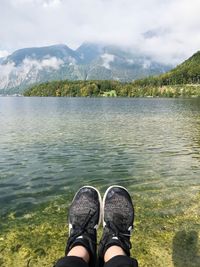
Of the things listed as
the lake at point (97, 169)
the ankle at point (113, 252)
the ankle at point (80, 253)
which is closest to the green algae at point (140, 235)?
the lake at point (97, 169)

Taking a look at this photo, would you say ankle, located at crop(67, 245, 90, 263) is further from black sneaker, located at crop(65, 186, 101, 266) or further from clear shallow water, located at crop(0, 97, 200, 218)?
clear shallow water, located at crop(0, 97, 200, 218)

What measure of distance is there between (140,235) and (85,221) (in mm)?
1945

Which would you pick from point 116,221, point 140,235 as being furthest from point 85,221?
point 140,235

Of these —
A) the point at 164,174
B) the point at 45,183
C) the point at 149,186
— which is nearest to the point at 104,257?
the point at 149,186

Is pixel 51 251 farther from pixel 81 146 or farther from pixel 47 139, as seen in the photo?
pixel 47 139

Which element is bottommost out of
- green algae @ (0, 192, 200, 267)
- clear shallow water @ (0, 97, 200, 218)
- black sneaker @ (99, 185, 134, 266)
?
clear shallow water @ (0, 97, 200, 218)

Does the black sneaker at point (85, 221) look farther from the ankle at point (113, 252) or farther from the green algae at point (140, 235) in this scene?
the green algae at point (140, 235)

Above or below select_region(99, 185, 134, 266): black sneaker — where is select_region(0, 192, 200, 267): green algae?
below

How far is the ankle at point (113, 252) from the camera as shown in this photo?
188 inches

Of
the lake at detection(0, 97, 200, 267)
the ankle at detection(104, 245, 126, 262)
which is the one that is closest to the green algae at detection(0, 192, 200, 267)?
the lake at detection(0, 97, 200, 267)

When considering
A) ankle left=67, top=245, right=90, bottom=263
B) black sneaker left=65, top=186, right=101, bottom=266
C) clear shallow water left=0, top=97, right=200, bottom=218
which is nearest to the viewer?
ankle left=67, top=245, right=90, bottom=263

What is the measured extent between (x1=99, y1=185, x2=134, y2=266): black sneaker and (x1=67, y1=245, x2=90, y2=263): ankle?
34cm

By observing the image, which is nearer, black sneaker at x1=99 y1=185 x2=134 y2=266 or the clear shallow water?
black sneaker at x1=99 y1=185 x2=134 y2=266

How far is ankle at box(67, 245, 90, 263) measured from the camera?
471 cm
